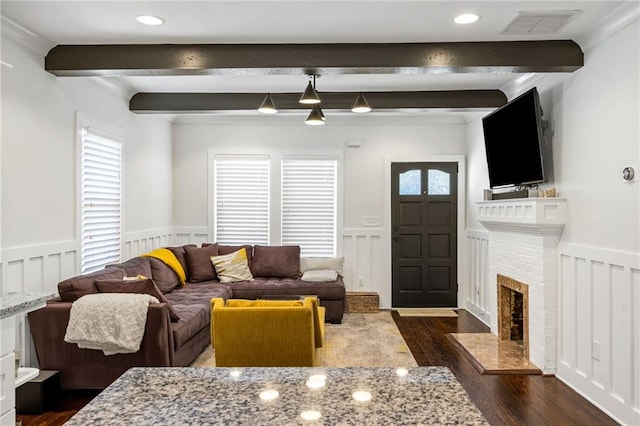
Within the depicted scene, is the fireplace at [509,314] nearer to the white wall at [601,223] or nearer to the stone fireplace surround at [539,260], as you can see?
the stone fireplace surround at [539,260]

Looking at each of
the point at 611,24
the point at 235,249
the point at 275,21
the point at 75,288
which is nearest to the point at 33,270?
the point at 75,288

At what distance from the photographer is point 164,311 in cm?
340

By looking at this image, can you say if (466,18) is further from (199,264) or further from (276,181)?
(199,264)

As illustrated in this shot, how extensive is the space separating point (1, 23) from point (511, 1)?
336 cm

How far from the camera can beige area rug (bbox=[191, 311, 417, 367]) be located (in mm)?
4279

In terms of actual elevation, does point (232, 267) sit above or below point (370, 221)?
below

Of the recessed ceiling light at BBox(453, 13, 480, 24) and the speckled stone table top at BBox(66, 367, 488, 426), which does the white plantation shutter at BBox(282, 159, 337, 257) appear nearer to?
the recessed ceiling light at BBox(453, 13, 480, 24)

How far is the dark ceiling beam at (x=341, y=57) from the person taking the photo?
138 inches

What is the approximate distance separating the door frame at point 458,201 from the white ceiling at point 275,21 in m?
3.17

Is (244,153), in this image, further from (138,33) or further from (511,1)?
(511,1)

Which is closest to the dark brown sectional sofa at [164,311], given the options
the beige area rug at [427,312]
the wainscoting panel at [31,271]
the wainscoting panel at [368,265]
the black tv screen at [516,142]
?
the wainscoting panel at [31,271]

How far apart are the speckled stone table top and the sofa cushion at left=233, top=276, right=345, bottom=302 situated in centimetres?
425

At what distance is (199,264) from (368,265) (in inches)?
93.7

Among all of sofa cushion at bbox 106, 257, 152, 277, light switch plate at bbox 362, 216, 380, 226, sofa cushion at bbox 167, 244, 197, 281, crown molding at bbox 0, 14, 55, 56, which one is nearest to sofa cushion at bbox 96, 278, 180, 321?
sofa cushion at bbox 106, 257, 152, 277
